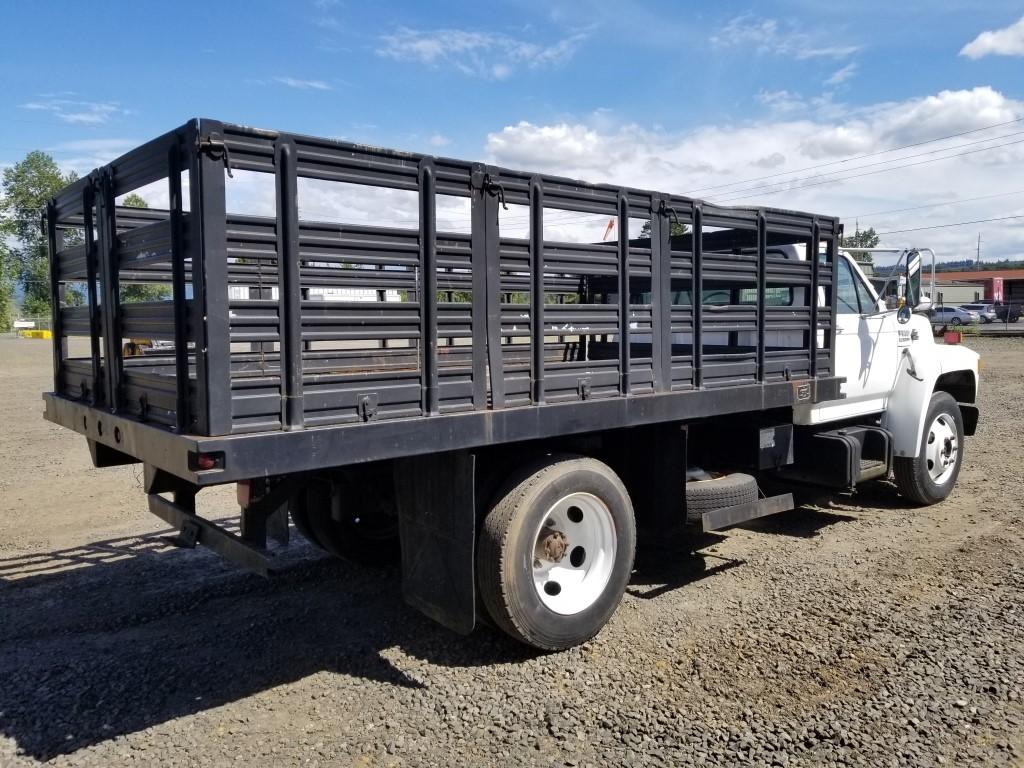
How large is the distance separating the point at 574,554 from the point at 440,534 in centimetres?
81

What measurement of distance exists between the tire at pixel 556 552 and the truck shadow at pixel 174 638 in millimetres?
316

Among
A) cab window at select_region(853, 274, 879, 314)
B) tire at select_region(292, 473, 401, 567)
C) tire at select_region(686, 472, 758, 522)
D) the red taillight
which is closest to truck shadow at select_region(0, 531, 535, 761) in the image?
tire at select_region(292, 473, 401, 567)

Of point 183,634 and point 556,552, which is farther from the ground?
point 556,552

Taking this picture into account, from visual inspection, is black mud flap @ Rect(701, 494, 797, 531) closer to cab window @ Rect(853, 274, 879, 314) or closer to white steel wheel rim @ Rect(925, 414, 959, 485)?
cab window @ Rect(853, 274, 879, 314)

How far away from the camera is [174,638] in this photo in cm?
439

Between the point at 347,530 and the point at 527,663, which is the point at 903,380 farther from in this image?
the point at 347,530

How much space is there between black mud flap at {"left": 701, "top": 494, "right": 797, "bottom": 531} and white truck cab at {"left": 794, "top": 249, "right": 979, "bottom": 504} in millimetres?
769

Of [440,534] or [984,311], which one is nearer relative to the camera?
[440,534]

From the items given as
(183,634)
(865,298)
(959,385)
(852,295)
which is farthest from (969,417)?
(183,634)

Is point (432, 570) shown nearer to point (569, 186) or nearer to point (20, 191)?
point (569, 186)

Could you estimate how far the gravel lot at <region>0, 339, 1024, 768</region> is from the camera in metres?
3.31

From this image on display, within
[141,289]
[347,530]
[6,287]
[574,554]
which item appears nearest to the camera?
[574,554]

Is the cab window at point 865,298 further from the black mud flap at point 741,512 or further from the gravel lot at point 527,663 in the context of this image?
the black mud flap at point 741,512

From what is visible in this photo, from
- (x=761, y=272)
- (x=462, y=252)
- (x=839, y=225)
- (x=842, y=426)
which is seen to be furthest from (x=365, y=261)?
(x=842, y=426)
